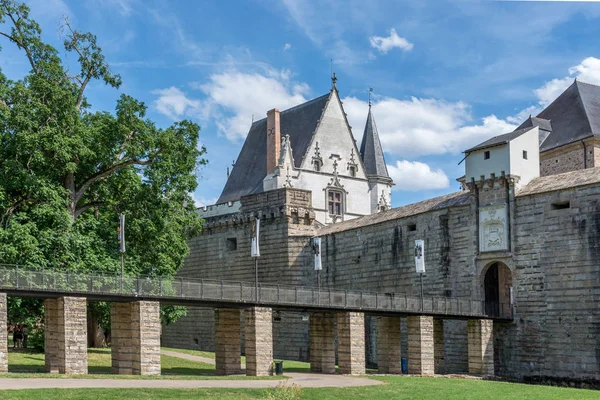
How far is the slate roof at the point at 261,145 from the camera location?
61.9 meters

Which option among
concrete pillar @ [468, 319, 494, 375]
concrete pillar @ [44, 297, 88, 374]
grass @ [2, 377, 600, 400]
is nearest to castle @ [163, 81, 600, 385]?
concrete pillar @ [468, 319, 494, 375]

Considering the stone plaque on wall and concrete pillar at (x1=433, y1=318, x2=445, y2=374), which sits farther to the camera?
concrete pillar at (x1=433, y1=318, x2=445, y2=374)

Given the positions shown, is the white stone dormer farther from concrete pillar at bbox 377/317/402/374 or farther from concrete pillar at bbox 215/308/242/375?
concrete pillar at bbox 215/308/242/375

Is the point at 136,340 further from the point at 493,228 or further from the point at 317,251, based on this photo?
the point at 317,251

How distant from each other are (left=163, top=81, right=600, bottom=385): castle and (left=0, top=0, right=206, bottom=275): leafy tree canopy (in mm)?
12117

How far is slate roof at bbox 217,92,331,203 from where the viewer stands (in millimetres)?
61875

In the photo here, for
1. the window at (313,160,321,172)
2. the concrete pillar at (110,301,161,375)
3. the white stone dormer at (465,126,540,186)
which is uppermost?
the window at (313,160,321,172)

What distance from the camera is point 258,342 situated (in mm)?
34062

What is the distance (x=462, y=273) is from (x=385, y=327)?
17.3ft

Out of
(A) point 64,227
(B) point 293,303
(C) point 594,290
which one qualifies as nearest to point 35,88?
(A) point 64,227

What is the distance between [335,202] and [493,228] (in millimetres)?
21833

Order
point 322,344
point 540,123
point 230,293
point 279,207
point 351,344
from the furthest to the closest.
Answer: point 279,207
point 540,123
point 322,344
point 351,344
point 230,293

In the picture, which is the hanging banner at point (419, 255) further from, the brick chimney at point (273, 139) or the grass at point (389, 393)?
the brick chimney at point (273, 139)

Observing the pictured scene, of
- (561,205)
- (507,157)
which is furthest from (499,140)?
(561,205)
